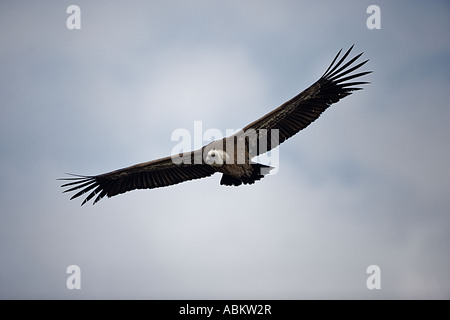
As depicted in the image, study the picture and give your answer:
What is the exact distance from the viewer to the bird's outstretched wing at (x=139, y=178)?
10.3 meters

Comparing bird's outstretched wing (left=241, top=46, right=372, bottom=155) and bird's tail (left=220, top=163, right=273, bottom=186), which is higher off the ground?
bird's outstretched wing (left=241, top=46, right=372, bottom=155)

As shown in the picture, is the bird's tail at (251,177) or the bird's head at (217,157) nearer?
the bird's head at (217,157)

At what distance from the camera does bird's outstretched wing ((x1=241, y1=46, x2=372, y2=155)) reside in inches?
328

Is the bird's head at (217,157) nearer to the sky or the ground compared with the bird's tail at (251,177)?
nearer to the sky

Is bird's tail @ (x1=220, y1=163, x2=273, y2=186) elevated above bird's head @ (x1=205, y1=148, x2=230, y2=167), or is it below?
below

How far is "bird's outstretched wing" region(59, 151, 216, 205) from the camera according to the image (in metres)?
10.3

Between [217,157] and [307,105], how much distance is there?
6.74 ft

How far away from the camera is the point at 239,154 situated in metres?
9.10

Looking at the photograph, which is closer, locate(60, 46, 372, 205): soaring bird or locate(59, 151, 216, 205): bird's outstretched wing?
locate(60, 46, 372, 205): soaring bird

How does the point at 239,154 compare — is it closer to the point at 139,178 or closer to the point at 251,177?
the point at 251,177

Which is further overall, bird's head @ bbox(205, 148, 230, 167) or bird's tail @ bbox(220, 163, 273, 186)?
bird's tail @ bbox(220, 163, 273, 186)

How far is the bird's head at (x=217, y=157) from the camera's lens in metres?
8.99
